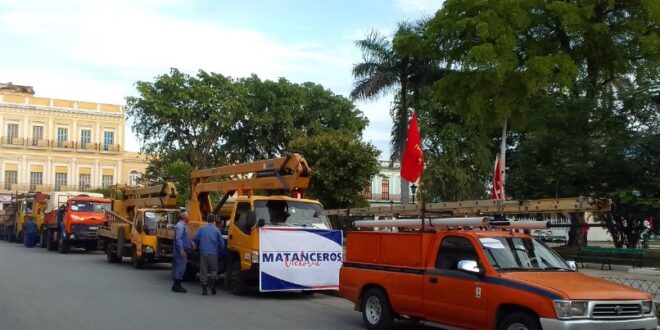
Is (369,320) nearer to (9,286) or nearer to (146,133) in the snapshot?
(9,286)

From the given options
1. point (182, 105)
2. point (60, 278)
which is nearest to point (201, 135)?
point (182, 105)

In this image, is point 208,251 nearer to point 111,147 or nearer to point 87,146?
point 87,146

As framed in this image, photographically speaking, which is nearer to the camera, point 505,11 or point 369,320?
point 369,320

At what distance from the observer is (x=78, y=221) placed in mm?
30656

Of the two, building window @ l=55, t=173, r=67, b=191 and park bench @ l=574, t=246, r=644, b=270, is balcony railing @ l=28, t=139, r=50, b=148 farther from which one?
park bench @ l=574, t=246, r=644, b=270

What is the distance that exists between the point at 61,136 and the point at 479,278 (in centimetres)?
7854

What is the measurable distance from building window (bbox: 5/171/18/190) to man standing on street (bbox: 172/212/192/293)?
2731 inches

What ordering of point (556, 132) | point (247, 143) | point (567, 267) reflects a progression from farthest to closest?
point (247, 143) < point (556, 132) < point (567, 267)

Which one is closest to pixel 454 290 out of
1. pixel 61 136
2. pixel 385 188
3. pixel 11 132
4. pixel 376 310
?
pixel 376 310

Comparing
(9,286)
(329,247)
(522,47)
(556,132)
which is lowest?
(9,286)

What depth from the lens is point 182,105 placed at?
1971 inches

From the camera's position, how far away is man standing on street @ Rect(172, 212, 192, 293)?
1575 centimetres

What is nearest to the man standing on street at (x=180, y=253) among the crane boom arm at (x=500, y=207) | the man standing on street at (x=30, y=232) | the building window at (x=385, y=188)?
the crane boom arm at (x=500, y=207)

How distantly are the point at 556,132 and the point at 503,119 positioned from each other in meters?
2.99
